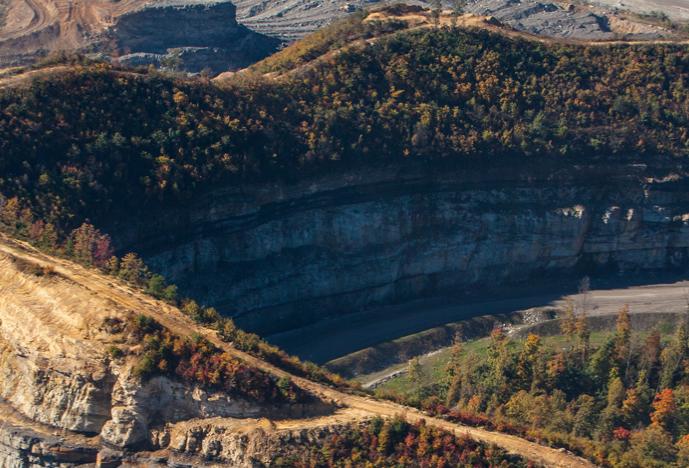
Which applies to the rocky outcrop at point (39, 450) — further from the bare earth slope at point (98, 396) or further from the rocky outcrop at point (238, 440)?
the rocky outcrop at point (238, 440)

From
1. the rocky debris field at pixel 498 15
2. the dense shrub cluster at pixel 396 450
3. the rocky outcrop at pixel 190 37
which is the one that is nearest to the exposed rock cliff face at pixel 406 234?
the dense shrub cluster at pixel 396 450

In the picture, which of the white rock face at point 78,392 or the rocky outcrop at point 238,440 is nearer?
the rocky outcrop at point 238,440

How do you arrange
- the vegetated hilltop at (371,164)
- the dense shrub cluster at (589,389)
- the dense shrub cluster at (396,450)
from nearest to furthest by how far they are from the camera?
the dense shrub cluster at (396,450), the dense shrub cluster at (589,389), the vegetated hilltop at (371,164)

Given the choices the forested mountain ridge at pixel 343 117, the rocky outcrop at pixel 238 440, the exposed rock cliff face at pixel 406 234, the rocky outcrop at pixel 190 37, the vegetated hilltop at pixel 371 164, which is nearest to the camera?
the rocky outcrop at pixel 238 440

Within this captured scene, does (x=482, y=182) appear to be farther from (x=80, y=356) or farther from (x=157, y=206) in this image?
(x=80, y=356)

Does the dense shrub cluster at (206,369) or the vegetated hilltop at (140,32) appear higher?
the vegetated hilltop at (140,32)

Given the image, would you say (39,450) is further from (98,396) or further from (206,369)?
(206,369)

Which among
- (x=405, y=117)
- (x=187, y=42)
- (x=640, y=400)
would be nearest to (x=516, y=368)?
(x=640, y=400)

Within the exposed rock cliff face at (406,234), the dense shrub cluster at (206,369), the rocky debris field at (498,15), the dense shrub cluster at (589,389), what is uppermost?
the rocky debris field at (498,15)
